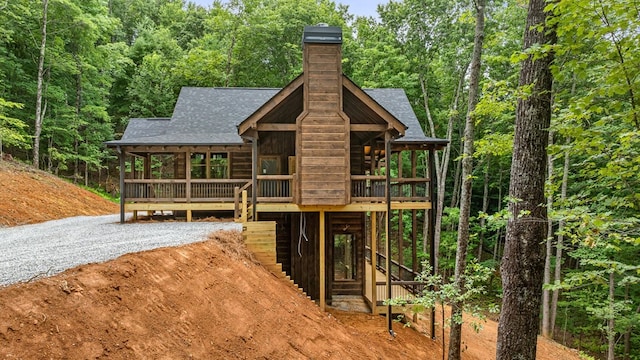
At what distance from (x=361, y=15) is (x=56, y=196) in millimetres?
28014

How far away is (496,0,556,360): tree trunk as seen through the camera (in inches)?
186

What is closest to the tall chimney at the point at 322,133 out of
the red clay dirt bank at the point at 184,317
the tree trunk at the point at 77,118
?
the red clay dirt bank at the point at 184,317

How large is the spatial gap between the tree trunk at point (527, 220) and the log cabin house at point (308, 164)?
20.6 ft

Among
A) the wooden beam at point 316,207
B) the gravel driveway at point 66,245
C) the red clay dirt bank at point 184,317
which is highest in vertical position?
the wooden beam at point 316,207

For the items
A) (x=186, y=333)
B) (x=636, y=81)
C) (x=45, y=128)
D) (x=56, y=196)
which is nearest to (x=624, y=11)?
(x=636, y=81)

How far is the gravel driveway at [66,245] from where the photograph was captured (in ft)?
18.7

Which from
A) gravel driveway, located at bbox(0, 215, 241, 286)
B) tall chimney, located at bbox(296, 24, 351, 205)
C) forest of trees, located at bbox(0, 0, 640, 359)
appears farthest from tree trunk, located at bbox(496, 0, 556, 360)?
tall chimney, located at bbox(296, 24, 351, 205)

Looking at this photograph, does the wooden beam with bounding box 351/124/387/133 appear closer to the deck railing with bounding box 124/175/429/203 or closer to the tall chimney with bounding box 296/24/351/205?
the tall chimney with bounding box 296/24/351/205

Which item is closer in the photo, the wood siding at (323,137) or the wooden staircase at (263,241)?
the wooden staircase at (263,241)

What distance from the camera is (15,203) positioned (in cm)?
1455

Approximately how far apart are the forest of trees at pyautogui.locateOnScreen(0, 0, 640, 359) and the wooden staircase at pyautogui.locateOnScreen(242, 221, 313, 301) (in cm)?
509

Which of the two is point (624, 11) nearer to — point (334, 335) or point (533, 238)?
point (533, 238)

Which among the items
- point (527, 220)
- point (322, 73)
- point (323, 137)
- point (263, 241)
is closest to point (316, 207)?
point (263, 241)

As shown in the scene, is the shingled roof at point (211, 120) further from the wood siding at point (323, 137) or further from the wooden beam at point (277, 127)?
the wood siding at point (323, 137)
